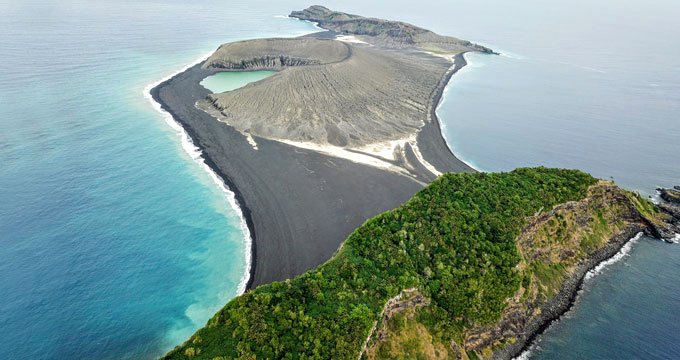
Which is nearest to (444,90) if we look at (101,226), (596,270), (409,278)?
(596,270)

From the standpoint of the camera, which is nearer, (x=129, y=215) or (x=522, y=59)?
(x=129, y=215)

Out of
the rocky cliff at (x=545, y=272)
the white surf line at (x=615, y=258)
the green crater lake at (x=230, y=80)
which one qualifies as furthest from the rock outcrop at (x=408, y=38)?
the white surf line at (x=615, y=258)

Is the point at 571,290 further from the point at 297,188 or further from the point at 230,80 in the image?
the point at 230,80

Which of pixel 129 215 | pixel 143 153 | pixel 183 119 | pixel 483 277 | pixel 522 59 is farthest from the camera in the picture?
pixel 522 59

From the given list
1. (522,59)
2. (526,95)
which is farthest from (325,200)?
(522,59)

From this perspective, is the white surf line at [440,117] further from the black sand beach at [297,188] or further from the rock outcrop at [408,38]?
the rock outcrop at [408,38]

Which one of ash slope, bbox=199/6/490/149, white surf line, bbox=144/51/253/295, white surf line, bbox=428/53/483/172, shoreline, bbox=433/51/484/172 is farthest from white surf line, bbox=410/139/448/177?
white surf line, bbox=144/51/253/295

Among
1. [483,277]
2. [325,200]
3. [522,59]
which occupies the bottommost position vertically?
[325,200]

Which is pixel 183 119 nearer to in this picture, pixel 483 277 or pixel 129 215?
pixel 129 215
